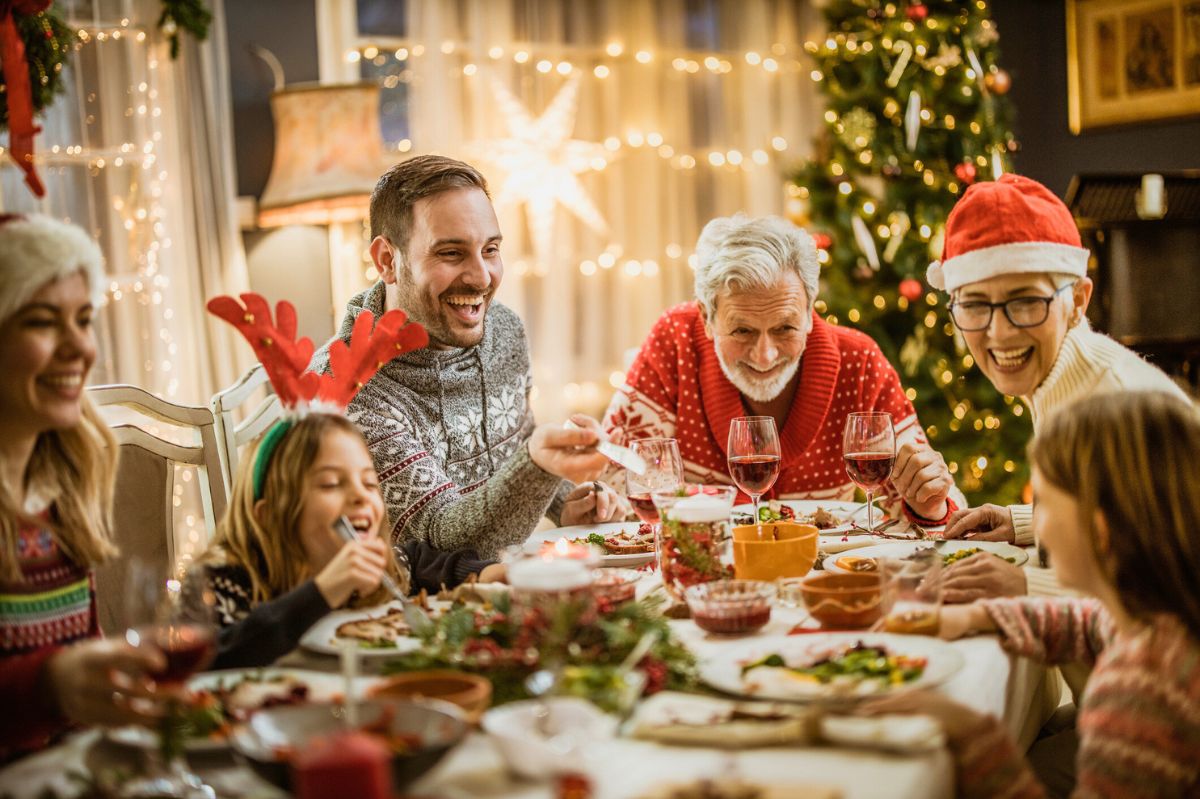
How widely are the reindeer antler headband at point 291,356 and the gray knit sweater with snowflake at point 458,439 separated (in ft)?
1.08

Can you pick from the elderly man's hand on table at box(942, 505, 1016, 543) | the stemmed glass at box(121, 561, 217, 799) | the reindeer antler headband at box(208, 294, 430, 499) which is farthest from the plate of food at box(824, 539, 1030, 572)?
the stemmed glass at box(121, 561, 217, 799)

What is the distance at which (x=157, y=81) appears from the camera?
185 inches

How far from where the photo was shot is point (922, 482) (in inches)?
94.0

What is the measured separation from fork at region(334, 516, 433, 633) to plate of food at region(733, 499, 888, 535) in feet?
2.72

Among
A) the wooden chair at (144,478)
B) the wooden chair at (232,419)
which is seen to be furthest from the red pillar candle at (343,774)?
the wooden chair at (232,419)

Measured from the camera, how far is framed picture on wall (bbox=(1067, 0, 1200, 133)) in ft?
19.5

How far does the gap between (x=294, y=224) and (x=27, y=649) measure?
3484 mm

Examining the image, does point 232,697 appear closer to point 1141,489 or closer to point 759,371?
point 1141,489

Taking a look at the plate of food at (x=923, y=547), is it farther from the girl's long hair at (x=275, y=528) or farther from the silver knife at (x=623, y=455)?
the girl's long hair at (x=275, y=528)

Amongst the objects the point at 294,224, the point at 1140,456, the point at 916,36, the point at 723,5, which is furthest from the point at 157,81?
the point at 1140,456

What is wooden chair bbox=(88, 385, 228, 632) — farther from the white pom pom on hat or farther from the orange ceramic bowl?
the orange ceramic bowl

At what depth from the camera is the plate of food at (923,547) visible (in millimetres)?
1940

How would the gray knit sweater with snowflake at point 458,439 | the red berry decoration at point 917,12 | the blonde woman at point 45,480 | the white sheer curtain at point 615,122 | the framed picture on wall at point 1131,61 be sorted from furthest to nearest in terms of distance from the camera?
the framed picture on wall at point 1131,61, the white sheer curtain at point 615,122, the red berry decoration at point 917,12, the gray knit sweater with snowflake at point 458,439, the blonde woman at point 45,480

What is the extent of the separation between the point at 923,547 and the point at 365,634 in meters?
1.04
